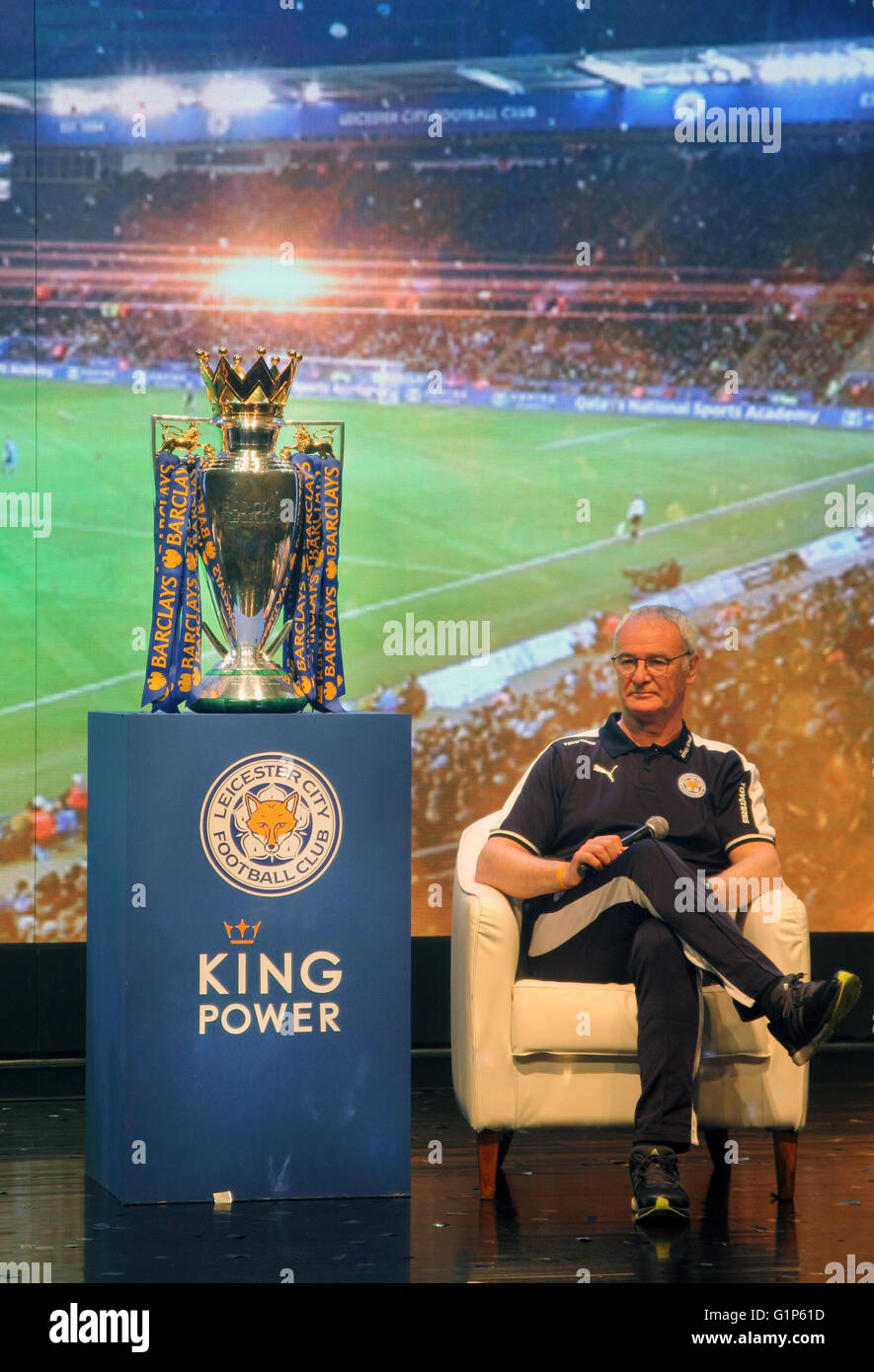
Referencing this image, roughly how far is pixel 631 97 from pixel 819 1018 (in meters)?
3.00

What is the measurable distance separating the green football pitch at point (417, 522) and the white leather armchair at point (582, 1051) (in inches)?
73.5

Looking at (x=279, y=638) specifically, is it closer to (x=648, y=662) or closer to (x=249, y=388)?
(x=249, y=388)

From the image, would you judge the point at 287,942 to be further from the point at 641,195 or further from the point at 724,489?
the point at 641,195

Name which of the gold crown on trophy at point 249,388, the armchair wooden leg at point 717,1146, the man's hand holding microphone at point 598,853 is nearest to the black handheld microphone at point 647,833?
the man's hand holding microphone at point 598,853

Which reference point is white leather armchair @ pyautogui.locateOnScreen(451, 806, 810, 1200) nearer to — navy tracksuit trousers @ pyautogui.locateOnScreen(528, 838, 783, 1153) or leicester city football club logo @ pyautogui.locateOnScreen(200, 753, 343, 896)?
navy tracksuit trousers @ pyautogui.locateOnScreen(528, 838, 783, 1153)

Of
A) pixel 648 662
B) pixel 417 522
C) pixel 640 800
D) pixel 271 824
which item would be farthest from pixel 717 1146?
pixel 417 522

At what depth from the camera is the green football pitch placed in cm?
465

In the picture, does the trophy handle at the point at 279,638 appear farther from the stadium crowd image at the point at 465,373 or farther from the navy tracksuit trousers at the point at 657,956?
A: the stadium crowd image at the point at 465,373

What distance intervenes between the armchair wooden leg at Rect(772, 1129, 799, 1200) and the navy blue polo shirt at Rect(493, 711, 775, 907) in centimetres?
50

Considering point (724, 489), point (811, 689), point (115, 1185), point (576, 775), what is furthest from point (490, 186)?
point (115, 1185)

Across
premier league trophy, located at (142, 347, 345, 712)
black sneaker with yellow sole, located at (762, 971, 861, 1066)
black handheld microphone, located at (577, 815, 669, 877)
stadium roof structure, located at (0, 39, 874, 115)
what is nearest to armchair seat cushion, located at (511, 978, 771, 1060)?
black sneaker with yellow sole, located at (762, 971, 861, 1066)

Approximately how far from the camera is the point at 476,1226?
114 inches

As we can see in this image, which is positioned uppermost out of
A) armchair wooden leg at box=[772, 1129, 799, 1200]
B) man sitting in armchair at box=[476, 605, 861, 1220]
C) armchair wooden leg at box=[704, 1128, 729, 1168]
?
man sitting in armchair at box=[476, 605, 861, 1220]

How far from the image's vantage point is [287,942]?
9.87 ft
